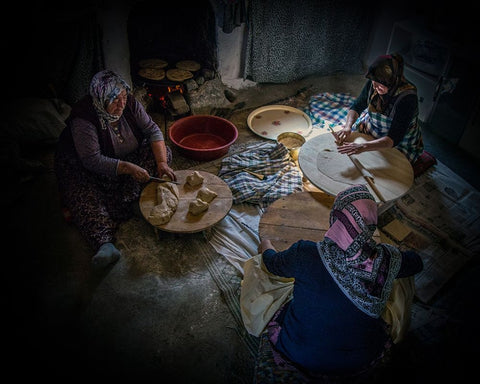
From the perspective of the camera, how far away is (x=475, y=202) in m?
3.41

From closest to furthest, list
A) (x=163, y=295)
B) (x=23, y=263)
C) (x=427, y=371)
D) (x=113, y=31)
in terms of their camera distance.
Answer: (x=427, y=371)
(x=163, y=295)
(x=23, y=263)
(x=113, y=31)

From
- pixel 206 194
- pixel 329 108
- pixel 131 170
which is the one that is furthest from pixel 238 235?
pixel 329 108

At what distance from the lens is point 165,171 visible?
3133mm

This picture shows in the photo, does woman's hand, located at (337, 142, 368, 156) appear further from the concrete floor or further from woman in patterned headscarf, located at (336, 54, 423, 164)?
the concrete floor

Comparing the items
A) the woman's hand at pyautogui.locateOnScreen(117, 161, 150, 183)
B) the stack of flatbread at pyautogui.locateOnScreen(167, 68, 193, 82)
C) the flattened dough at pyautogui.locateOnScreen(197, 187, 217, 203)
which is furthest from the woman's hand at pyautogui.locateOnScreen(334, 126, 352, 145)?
the stack of flatbread at pyautogui.locateOnScreen(167, 68, 193, 82)

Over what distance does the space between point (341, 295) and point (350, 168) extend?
155 centimetres

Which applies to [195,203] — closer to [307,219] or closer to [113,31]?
[307,219]

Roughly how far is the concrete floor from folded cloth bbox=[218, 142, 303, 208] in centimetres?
81

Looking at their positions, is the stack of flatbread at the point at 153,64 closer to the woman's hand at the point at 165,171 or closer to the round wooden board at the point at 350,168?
the woman's hand at the point at 165,171

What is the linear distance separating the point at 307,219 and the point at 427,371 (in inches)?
53.6

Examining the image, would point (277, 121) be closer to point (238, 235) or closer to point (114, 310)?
point (238, 235)

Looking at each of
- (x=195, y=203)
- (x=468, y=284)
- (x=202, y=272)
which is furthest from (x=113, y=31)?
(x=468, y=284)

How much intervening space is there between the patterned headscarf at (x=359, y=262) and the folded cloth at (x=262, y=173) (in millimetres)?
1771

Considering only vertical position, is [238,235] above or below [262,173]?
below
